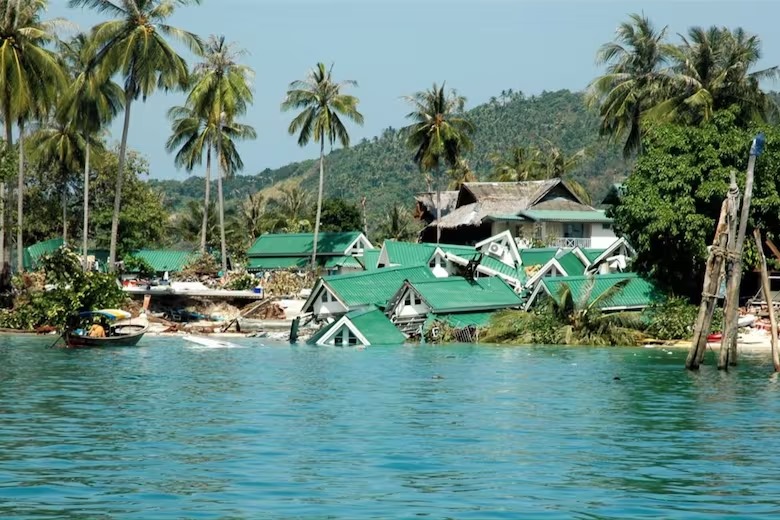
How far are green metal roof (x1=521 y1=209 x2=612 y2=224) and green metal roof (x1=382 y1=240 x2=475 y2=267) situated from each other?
34.4ft

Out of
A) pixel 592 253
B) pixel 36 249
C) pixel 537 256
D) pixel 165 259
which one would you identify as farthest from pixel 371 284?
pixel 36 249

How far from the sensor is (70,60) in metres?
77.2

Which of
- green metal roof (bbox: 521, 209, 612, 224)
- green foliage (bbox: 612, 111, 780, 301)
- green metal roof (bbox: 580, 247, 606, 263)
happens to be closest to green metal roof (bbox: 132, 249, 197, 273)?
green metal roof (bbox: 521, 209, 612, 224)

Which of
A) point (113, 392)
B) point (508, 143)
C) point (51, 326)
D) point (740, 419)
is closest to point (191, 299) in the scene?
point (51, 326)

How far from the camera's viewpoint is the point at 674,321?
176 feet

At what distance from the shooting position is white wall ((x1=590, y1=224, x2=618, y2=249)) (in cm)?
8138

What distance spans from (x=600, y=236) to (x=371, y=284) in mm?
28855

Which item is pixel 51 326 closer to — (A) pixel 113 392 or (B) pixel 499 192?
(A) pixel 113 392

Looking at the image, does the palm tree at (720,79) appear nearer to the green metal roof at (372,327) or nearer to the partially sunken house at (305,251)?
the green metal roof at (372,327)

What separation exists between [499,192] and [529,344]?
33.8 meters

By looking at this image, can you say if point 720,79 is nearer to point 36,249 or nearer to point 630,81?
point 630,81

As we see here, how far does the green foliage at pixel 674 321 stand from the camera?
53562mm

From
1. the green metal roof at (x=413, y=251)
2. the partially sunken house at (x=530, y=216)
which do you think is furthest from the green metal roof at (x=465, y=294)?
the partially sunken house at (x=530, y=216)

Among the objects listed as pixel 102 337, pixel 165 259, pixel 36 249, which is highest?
pixel 36 249
